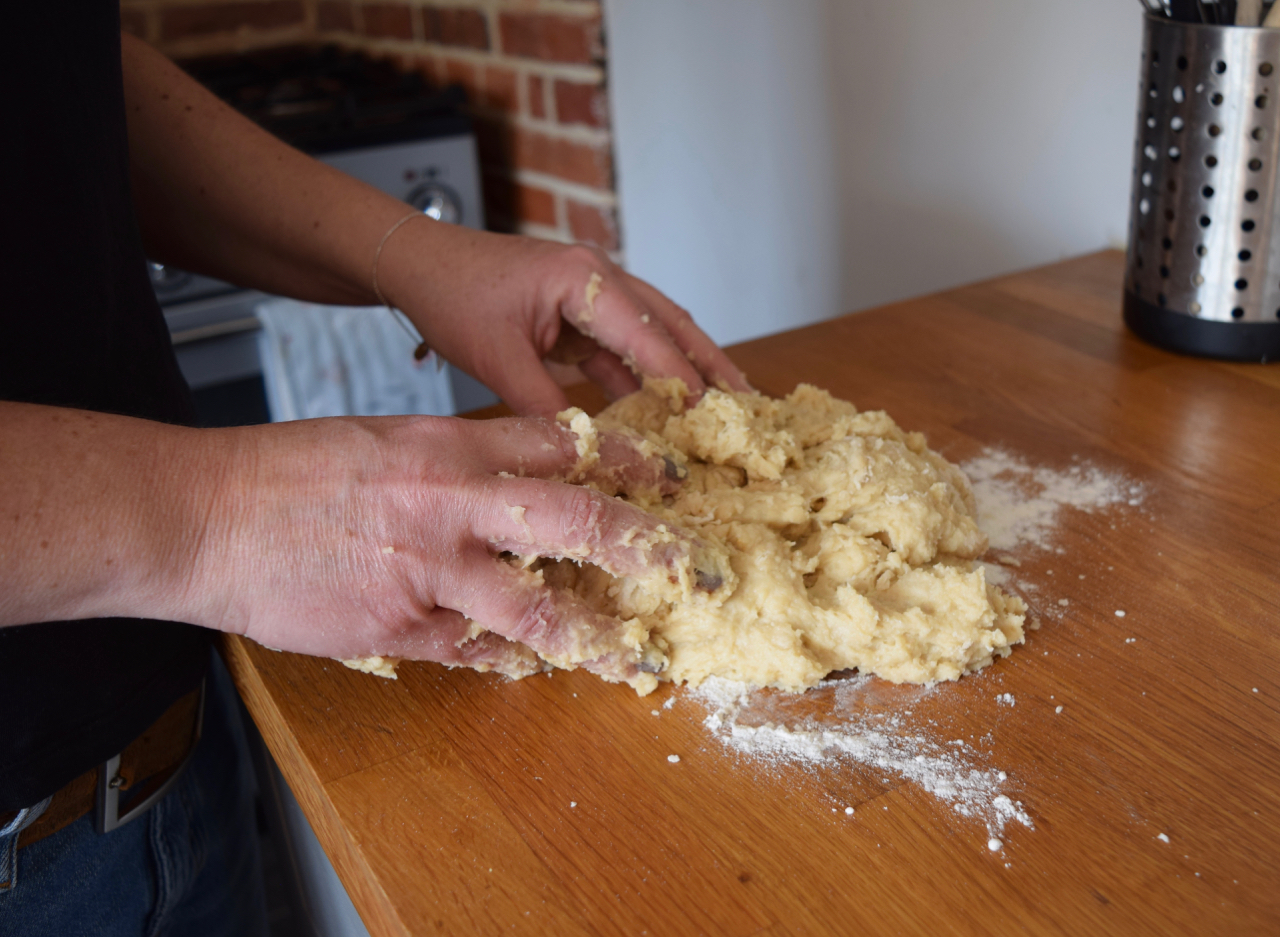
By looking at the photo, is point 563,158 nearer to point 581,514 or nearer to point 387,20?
point 387,20

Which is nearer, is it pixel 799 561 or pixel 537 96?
pixel 799 561

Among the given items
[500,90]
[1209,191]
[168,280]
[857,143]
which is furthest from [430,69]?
[1209,191]

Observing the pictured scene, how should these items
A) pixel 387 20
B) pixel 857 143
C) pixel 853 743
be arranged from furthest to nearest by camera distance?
pixel 387 20
pixel 857 143
pixel 853 743

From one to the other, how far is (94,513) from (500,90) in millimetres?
1665

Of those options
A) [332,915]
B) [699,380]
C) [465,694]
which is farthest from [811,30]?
[332,915]

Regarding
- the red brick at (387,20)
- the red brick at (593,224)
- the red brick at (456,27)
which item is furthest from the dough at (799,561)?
the red brick at (387,20)

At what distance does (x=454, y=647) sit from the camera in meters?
0.65

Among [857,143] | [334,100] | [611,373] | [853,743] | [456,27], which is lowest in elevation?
[853,743]

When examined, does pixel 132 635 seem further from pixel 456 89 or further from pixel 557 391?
pixel 456 89

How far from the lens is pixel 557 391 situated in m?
0.86

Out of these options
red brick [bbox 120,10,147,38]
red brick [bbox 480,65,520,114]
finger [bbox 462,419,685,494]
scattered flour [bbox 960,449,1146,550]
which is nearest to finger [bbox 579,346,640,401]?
finger [bbox 462,419,685,494]

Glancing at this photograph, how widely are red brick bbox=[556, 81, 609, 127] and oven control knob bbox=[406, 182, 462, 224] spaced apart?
264 mm

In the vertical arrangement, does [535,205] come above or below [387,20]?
below

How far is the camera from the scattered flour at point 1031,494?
2.70 ft
